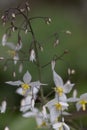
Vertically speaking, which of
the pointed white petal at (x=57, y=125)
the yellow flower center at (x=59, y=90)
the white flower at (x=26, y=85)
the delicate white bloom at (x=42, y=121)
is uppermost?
the white flower at (x=26, y=85)

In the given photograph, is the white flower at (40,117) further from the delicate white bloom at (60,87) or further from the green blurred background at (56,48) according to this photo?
the green blurred background at (56,48)

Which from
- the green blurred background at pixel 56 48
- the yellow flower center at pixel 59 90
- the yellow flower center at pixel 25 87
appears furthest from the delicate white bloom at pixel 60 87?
the green blurred background at pixel 56 48

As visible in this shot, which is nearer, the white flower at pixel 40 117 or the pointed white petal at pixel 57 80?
the pointed white petal at pixel 57 80

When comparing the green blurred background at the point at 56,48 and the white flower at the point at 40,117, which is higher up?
the green blurred background at the point at 56,48

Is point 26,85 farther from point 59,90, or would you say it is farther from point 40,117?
point 40,117

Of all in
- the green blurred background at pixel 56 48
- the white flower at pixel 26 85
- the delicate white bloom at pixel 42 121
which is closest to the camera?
the white flower at pixel 26 85

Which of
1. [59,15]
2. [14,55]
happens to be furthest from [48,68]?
[14,55]

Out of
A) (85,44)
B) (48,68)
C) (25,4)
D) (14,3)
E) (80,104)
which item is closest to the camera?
(25,4)

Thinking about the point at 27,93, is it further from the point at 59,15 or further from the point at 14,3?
the point at 14,3

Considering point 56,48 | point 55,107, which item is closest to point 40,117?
point 55,107
